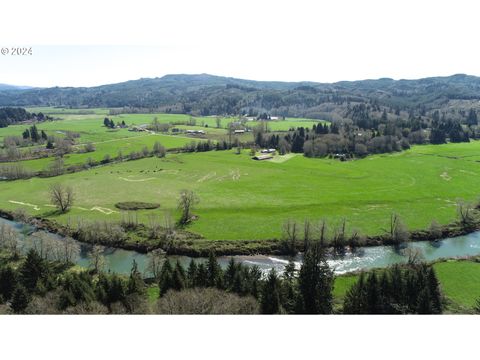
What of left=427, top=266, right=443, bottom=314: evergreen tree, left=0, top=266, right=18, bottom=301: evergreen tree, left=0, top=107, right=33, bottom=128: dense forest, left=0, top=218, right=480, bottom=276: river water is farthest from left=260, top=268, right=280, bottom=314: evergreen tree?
left=0, top=107, right=33, bottom=128: dense forest

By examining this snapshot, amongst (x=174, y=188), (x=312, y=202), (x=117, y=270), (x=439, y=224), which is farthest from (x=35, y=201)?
(x=439, y=224)

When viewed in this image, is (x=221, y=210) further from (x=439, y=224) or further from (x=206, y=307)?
(x=206, y=307)

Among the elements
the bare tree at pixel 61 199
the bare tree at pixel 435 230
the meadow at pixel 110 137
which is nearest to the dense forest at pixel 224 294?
the bare tree at pixel 435 230

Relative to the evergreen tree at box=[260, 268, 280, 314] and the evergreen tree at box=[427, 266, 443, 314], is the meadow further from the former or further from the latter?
the evergreen tree at box=[427, 266, 443, 314]

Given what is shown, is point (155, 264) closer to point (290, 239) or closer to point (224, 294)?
point (224, 294)

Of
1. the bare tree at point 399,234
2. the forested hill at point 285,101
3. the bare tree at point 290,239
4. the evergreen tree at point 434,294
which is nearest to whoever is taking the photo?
the evergreen tree at point 434,294

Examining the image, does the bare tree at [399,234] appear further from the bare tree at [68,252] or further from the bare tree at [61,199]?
the bare tree at [61,199]
